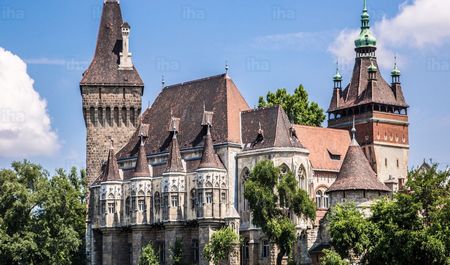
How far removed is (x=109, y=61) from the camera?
113562 millimetres

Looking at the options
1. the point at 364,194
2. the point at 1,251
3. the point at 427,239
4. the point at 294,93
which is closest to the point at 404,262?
the point at 427,239

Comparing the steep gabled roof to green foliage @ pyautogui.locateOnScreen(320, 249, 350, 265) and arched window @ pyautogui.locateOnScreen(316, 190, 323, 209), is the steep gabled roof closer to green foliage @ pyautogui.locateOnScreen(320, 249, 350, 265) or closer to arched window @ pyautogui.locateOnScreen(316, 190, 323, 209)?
arched window @ pyautogui.locateOnScreen(316, 190, 323, 209)

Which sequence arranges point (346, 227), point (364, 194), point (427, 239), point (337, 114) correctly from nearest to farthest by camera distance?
1. point (427, 239)
2. point (346, 227)
3. point (364, 194)
4. point (337, 114)

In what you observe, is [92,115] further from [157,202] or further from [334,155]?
[334,155]

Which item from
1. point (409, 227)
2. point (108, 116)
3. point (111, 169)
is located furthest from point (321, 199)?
point (409, 227)

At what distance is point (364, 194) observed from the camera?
9144 centimetres

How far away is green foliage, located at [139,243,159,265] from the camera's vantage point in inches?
3947

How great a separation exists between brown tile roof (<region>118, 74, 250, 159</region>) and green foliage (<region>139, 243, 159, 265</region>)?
9.29m

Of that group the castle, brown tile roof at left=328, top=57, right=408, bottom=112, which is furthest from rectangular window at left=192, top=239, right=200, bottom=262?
brown tile roof at left=328, top=57, right=408, bottom=112

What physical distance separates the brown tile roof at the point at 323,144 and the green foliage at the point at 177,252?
1403cm

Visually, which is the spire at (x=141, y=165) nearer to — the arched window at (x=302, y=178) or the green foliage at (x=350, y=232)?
the arched window at (x=302, y=178)

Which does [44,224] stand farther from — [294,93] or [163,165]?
[294,93]

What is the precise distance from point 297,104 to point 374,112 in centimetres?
832

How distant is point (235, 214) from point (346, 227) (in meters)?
16.8
